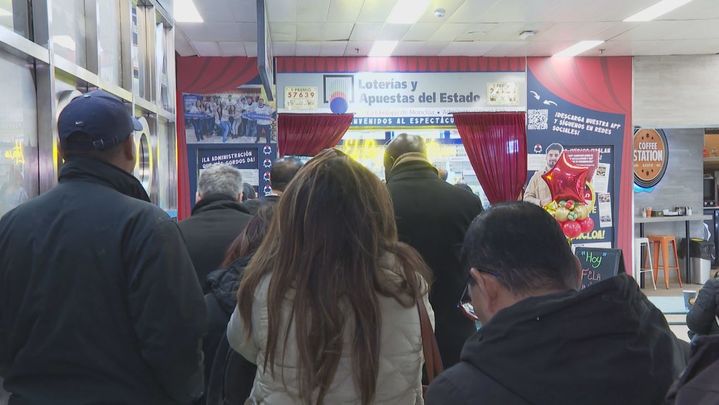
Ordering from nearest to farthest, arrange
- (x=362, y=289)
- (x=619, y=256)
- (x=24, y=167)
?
(x=362, y=289), (x=24, y=167), (x=619, y=256)

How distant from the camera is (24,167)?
1975 millimetres

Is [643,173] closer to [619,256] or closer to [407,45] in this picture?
[407,45]

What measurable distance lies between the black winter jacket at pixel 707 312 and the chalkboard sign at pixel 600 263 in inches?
36.2

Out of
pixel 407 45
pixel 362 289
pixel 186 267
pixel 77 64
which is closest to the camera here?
pixel 362 289

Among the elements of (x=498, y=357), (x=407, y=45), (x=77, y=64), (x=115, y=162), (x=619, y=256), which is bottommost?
(x=619, y=256)

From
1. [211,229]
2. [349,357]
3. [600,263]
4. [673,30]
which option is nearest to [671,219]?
[673,30]

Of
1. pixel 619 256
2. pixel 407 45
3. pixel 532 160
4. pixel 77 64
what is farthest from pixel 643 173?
pixel 77 64

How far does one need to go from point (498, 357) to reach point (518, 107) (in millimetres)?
7715

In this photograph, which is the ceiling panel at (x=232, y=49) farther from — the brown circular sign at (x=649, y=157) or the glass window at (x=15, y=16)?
the brown circular sign at (x=649, y=157)

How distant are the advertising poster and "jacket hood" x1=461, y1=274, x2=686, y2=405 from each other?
747cm

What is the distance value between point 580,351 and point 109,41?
8.80ft

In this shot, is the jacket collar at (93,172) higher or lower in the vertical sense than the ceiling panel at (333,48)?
lower

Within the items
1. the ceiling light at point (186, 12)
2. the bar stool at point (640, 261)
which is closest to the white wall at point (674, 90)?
the bar stool at point (640, 261)

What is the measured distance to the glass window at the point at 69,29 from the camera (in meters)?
2.20
